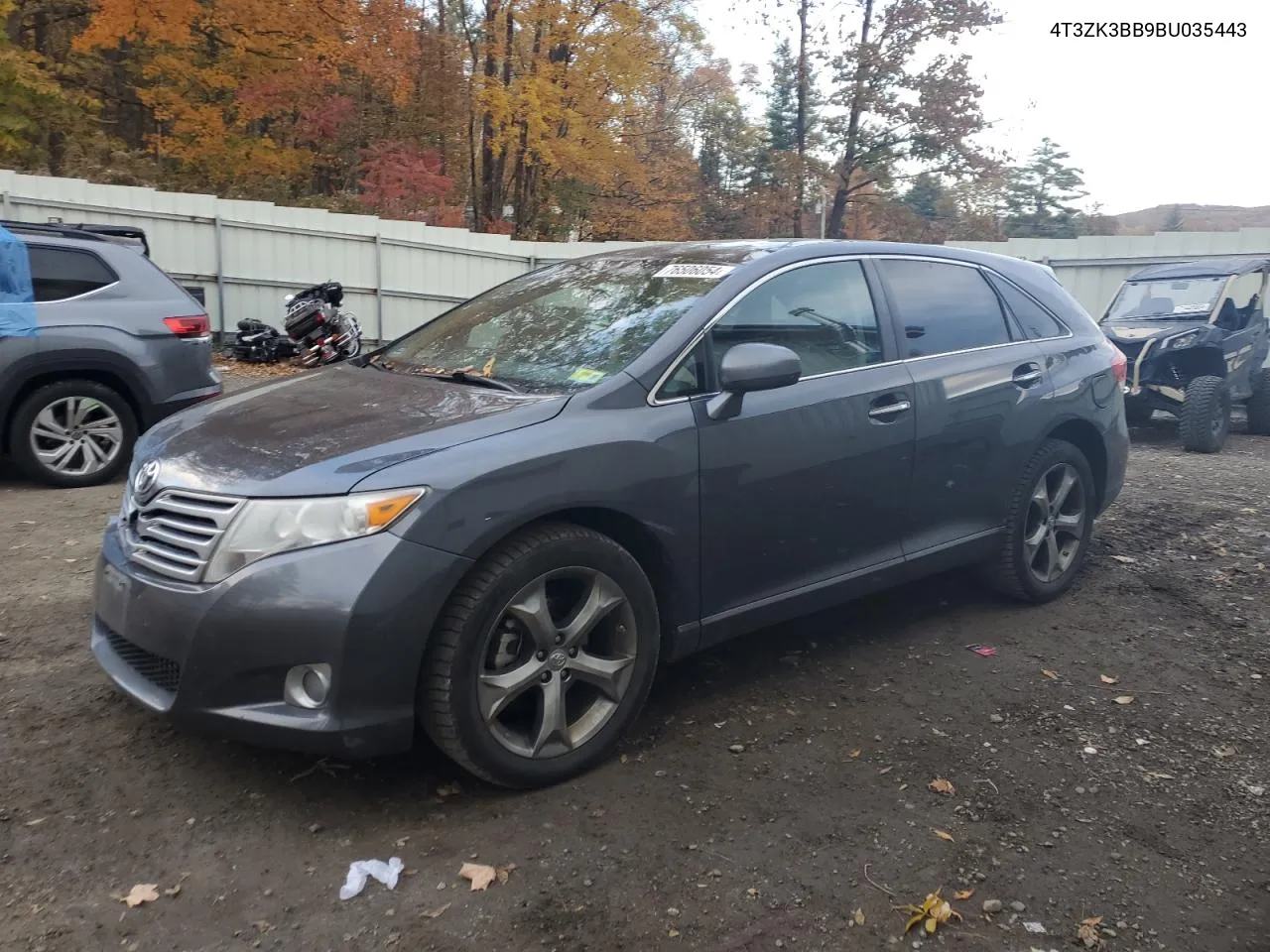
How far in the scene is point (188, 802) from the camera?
2.96 m

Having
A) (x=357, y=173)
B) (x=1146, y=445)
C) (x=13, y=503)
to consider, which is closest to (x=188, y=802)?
(x=13, y=503)

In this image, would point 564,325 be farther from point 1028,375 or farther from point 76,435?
point 76,435

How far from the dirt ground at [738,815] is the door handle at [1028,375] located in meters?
1.17

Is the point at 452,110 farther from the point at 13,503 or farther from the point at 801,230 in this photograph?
the point at 13,503

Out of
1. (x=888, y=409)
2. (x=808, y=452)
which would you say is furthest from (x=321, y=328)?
(x=808, y=452)

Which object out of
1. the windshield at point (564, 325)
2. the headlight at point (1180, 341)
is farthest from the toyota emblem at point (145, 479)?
the headlight at point (1180, 341)

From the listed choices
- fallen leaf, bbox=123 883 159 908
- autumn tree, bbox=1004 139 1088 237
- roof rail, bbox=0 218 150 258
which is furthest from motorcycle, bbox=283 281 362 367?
autumn tree, bbox=1004 139 1088 237

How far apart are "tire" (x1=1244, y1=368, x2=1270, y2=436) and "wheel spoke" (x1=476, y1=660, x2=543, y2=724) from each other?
1188 cm

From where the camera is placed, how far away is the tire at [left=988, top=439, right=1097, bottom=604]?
15.3ft

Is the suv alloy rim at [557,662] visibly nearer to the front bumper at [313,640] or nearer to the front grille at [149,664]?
the front bumper at [313,640]

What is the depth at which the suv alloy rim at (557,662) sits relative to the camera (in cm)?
297

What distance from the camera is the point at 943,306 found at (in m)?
4.48

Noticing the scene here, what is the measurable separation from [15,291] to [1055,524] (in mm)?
6383

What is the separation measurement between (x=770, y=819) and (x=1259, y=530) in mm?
4966
